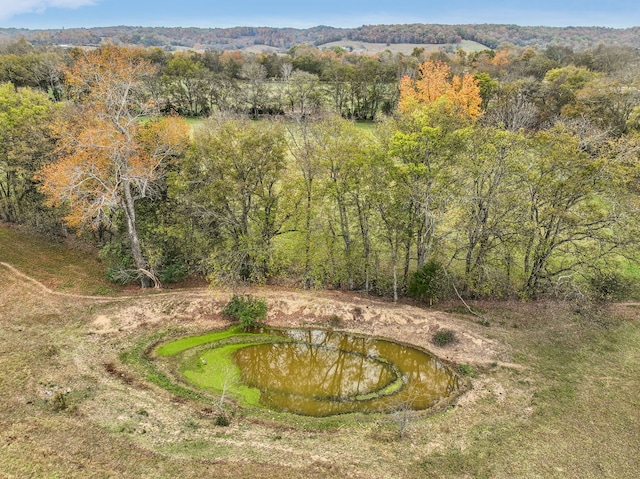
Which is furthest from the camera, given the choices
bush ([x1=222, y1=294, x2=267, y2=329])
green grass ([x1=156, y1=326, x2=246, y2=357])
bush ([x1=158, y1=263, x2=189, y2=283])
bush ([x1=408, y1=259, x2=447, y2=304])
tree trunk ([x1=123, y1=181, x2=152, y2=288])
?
bush ([x1=158, y1=263, x2=189, y2=283])

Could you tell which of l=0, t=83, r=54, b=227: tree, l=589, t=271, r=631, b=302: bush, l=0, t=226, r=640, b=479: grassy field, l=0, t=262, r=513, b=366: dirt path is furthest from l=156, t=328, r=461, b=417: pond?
l=0, t=83, r=54, b=227: tree

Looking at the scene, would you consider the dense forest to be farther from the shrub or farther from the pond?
the pond

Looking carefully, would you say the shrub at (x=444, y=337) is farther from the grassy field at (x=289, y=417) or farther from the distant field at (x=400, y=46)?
the distant field at (x=400, y=46)

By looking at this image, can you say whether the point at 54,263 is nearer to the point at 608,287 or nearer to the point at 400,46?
the point at 608,287

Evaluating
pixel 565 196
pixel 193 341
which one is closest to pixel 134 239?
pixel 193 341

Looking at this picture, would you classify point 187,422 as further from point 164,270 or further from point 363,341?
point 164,270

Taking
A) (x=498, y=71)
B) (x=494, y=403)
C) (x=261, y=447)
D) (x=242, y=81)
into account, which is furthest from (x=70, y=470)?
(x=498, y=71)
